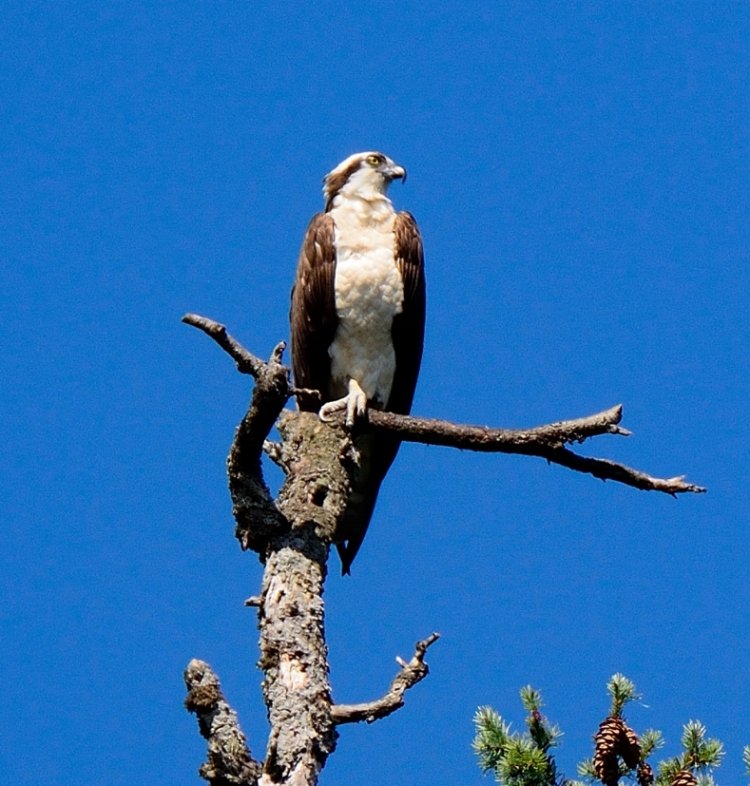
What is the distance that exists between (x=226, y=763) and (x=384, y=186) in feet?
14.8

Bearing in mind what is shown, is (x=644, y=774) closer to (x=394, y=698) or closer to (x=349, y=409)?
(x=394, y=698)

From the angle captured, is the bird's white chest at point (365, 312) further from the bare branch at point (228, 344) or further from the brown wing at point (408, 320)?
the bare branch at point (228, 344)

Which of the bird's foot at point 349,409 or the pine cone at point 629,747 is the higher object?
the bird's foot at point 349,409

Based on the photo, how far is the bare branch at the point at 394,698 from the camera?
5.18 metres

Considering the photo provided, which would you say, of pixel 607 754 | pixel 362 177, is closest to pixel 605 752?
pixel 607 754

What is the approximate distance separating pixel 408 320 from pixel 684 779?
330cm

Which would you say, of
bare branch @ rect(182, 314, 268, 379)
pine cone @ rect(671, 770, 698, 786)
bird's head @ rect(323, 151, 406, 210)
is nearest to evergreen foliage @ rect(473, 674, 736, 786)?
pine cone @ rect(671, 770, 698, 786)

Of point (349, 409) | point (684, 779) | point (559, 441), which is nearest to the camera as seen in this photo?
point (684, 779)

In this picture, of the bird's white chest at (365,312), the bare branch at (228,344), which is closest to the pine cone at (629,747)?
the bare branch at (228,344)

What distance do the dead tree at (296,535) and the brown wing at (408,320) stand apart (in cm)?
113

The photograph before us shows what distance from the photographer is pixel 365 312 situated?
7613mm

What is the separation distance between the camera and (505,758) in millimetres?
5344

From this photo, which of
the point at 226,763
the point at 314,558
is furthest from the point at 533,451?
the point at 226,763

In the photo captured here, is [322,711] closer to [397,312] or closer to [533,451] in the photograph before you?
[533,451]
